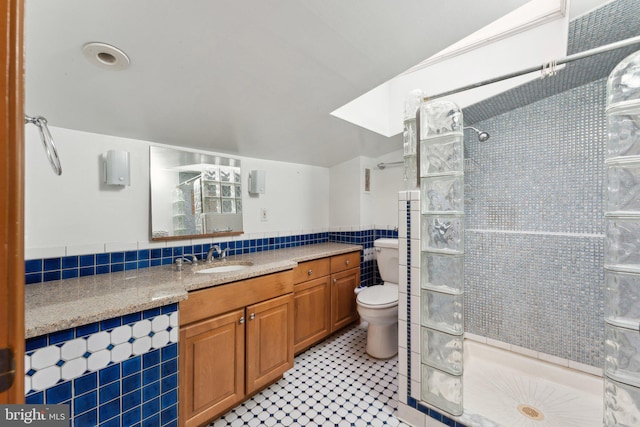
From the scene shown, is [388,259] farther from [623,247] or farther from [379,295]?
[623,247]

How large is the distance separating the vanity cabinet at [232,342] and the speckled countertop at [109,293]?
7 cm

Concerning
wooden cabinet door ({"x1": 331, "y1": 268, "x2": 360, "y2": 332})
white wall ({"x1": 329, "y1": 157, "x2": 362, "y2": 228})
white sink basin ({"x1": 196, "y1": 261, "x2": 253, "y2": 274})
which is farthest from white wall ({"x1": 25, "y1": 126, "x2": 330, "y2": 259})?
white wall ({"x1": 329, "y1": 157, "x2": 362, "y2": 228})

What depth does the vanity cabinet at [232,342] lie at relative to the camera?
53.6 inches

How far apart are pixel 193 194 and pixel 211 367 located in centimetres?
121

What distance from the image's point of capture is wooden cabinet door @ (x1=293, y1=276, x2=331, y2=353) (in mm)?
2111

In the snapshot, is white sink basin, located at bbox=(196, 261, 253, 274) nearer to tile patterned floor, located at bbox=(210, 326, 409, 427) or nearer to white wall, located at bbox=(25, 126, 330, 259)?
white wall, located at bbox=(25, 126, 330, 259)

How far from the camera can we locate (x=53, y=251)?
1441 millimetres

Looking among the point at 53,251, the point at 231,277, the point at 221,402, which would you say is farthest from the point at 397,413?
the point at 53,251

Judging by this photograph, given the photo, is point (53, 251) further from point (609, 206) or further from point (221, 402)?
point (609, 206)

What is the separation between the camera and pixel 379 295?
2.25m

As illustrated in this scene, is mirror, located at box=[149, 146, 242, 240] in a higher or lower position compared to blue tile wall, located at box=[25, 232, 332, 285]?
higher

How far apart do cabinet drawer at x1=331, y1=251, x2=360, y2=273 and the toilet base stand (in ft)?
1.87

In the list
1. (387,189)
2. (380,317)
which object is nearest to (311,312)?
(380,317)

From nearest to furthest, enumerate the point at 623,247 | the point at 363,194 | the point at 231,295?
the point at 623,247
the point at 231,295
the point at 363,194
